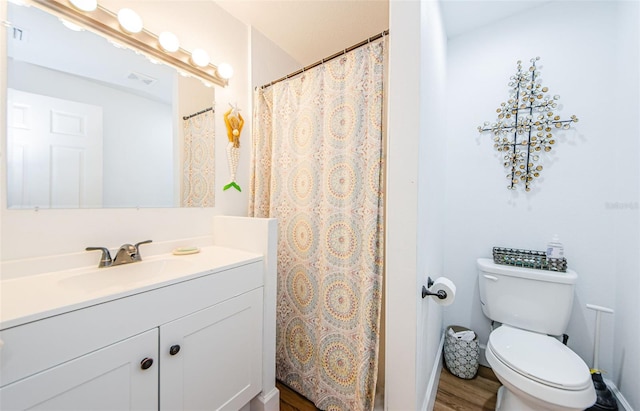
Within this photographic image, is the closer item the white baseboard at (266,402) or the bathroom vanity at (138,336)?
the bathroom vanity at (138,336)

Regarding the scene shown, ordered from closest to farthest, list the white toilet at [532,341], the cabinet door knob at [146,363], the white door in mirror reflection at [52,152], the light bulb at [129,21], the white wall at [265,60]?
1. the cabinet door knob at [146,363]
2. the white door in mirror reflection at [52,152]
3. the white toilet at [532,341]
4. the light bulb at [129,21]
5. the white wall at [265,60]

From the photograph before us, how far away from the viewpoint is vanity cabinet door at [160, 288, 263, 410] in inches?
33.5

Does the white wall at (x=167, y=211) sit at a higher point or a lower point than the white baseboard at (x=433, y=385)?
higher

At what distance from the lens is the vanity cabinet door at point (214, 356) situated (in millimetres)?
851

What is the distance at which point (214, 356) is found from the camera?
0.98m

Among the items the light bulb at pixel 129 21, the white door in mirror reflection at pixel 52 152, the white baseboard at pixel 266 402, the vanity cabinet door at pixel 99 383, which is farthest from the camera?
the white baseboard at pixel 266 402

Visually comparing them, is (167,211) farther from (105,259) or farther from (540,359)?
(540,359)

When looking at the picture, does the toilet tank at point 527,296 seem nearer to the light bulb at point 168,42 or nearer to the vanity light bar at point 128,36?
the vanity light bar at point 128,36

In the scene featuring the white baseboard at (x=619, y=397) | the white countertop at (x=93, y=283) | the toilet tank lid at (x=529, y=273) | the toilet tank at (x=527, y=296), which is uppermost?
the white countertop at (x=93, y=283)

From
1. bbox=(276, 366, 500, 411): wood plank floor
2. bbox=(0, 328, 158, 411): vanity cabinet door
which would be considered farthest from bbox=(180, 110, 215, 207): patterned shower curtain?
bbox=(276, 366, 500, 411): wood plank floor

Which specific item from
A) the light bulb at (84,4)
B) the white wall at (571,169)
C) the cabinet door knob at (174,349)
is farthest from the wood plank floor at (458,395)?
the light bulb at (84,4)

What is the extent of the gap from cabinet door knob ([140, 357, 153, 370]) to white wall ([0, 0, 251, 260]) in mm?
595

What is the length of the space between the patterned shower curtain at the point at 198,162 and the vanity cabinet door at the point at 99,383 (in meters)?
0.79

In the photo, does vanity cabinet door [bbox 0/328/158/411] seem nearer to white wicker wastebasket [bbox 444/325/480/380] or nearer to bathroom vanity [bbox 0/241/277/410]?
bathroom vanity [bbox 0/241/277/410]
